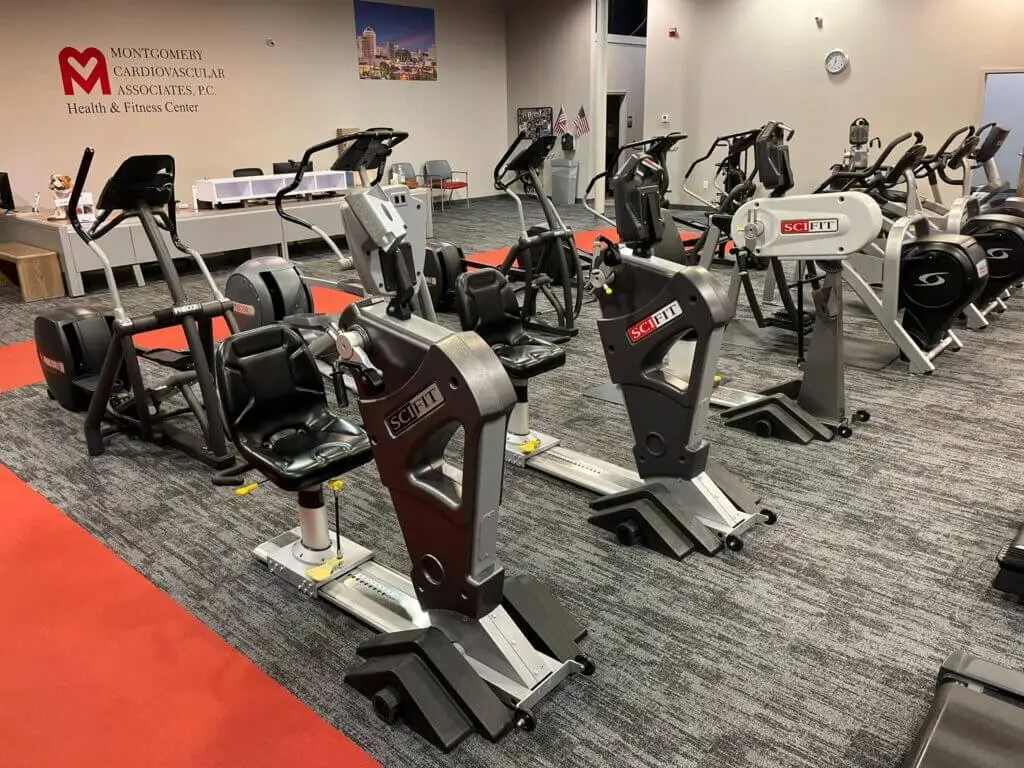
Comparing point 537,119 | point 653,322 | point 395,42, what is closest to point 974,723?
point 653,322

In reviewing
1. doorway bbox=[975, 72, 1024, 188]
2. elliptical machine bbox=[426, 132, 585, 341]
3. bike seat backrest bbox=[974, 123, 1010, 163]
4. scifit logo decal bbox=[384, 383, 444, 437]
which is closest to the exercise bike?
elliptical machine bbox=[426, 132, 585, 341]

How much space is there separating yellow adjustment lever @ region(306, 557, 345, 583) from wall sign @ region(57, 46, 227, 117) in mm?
8287

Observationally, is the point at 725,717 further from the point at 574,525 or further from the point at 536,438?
the point at 536,438

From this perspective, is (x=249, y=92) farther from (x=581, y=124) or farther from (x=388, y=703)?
(x=388, y=703)

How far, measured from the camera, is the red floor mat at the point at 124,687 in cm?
201

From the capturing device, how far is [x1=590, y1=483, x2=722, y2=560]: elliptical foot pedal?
2.86 meters

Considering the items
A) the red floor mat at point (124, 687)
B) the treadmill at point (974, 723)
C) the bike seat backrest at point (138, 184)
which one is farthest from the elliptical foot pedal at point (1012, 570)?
the bike seat backrest at point (138, 184)

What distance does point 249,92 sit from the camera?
400 inches

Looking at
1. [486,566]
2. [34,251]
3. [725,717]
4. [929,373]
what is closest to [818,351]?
[929,373]

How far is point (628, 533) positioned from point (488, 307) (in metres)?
1.27

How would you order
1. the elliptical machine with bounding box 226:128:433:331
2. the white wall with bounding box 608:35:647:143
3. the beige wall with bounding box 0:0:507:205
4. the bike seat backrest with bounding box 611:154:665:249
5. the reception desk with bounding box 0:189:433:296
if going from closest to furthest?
the bike seat backrest with bounding box 611:154:665:249 < the elliptical machine with bounding box 226:128:433:331 < the reception desk with bounding box 0:189:433:296 < the beige wall with bounding box 0:0:507:205 < the white wall with bounding box 608:35:647:143

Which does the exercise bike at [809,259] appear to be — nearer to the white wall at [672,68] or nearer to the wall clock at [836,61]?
the wall clock at [836,61]

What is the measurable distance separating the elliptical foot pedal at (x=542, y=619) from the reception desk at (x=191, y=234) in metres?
4.38

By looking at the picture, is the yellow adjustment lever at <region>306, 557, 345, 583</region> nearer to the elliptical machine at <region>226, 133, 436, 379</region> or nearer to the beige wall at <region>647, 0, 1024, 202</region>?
the elliptical machine at <region>226, 133, 436, 379</region>
